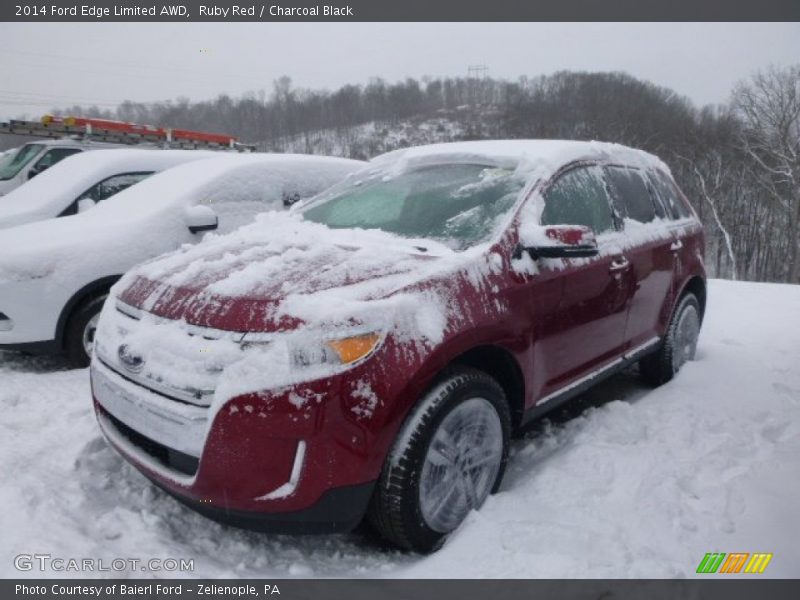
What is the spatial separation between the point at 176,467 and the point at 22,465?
1033 millimetres

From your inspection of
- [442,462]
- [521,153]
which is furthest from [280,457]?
[521,153]

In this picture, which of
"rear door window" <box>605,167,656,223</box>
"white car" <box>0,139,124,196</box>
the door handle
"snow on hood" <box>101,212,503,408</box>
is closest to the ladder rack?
"white car" <box>0,139,124,196</box>

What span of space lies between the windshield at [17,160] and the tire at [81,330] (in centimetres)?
694

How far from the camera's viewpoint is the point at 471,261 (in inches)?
93.7

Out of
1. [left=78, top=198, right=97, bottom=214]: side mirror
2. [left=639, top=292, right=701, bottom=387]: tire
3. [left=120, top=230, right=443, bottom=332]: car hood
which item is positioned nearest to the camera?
[left=120, top=230, right=443, bottom=332]: car hood

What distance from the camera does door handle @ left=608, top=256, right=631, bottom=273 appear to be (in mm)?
3139

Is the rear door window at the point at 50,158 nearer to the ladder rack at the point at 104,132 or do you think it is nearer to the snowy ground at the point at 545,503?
the ladder rack at the point at 104,132

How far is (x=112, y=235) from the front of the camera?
4.14 m

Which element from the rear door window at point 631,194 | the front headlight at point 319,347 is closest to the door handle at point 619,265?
the rear door window at point 631,194

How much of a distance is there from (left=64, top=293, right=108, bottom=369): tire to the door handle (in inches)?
133

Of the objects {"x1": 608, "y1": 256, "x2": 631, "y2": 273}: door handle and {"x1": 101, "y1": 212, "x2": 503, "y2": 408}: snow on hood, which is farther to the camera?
{"x1": 608, "y1": 256, "x2": 631, "y2": 273}: door handle

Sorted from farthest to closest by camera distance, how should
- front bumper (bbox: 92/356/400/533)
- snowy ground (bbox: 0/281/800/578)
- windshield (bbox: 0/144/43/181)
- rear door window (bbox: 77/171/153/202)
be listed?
windshield (bbox: 0/144/43/181)
rear door window (bbox: 77/171/153/202)
snowy ground (bbox: 0/281/800/578)
front bumper (bbox: 92/356/400/533)

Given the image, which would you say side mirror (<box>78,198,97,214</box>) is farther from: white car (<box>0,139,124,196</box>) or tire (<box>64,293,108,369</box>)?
white car (<box>0,139,124,196</box>)
